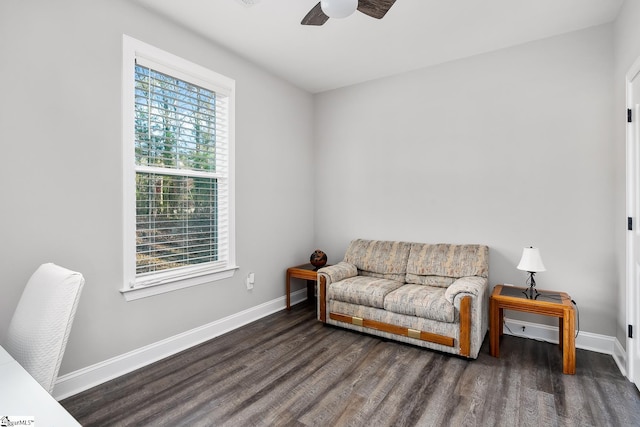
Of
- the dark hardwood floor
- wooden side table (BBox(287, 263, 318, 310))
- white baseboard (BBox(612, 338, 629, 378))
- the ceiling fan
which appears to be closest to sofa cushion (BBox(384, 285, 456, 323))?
the dark hardwood floor

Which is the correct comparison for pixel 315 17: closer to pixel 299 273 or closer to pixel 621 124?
pixel 621 124

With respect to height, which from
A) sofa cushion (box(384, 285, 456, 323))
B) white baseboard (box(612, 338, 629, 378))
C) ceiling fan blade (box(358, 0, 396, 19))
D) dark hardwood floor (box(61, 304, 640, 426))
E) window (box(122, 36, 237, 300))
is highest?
ceiling fan blade (box(358, 0, 396, 19))

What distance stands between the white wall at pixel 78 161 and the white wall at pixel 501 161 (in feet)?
6.40

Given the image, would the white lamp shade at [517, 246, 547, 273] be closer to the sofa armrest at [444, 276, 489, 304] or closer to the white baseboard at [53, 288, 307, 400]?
the sofa armrest at [444, 276, 489, 304]

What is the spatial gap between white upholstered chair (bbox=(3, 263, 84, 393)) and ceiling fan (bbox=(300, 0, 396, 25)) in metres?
1.85

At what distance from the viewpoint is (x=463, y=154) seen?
3561mm

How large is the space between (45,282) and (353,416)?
5.88 feet

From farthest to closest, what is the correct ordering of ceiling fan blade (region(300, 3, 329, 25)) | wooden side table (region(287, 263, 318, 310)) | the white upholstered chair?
1. wooden side table (region(287, 263, 318, 310))
2. ceiling fan blade (region(300, 3, 329, 25))
3. the white upholstered chair

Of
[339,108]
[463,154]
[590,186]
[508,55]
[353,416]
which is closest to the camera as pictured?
[353,416]

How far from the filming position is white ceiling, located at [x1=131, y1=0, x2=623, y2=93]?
8.56 ft

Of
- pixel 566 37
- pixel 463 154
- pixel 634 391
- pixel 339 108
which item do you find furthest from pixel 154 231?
pixel 566 37

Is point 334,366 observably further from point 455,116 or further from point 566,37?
point 566,37

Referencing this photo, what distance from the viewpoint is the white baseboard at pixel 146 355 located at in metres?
2.23

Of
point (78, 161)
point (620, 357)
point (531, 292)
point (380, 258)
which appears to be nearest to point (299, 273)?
point (380, 258)
